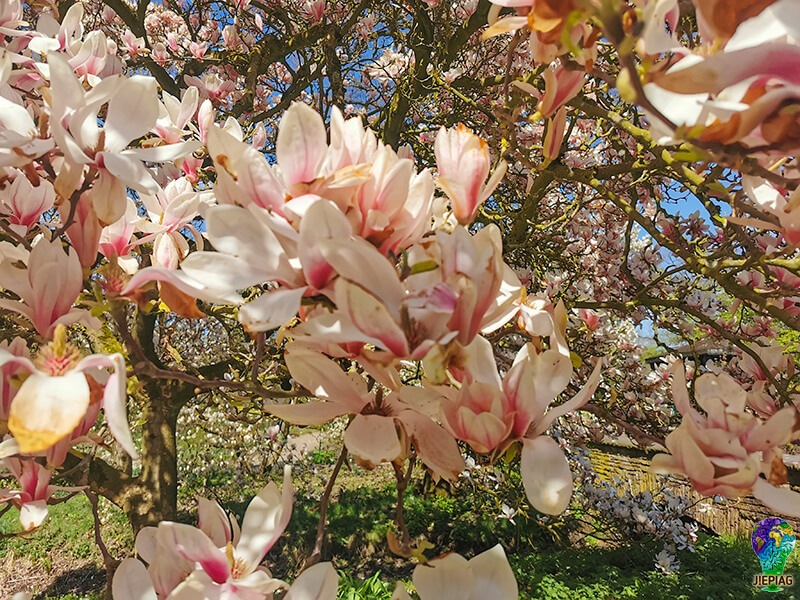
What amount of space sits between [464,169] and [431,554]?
581 centimetres

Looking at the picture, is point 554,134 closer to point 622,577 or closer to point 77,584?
point 622,577

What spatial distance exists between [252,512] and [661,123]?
2.28ft

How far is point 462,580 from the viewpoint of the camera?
625mm

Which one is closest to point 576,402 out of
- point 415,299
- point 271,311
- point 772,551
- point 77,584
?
point 415,299

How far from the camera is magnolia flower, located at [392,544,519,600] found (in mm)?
620

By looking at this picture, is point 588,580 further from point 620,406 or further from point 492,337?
point 492,337

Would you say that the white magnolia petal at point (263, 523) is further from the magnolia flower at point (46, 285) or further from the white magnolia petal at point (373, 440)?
the magnolia flower at point (46, 285)

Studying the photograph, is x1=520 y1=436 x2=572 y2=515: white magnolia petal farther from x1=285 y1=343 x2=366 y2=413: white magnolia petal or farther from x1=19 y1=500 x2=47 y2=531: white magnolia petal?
x1=19 y1=500 x2=47 y2=531: white magnolia petal

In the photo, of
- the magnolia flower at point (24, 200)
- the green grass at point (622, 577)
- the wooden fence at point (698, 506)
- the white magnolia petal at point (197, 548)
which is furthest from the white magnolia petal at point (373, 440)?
the wooden fence at point (698, 506)

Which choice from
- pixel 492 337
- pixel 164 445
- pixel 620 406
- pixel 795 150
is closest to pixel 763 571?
pixel 620 406

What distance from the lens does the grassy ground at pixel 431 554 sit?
4.40 meters

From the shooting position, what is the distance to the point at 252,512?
2.41 ft

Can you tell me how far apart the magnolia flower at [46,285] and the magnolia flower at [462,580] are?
0.55 metres

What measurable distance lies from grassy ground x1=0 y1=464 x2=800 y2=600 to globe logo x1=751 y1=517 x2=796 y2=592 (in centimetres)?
11
